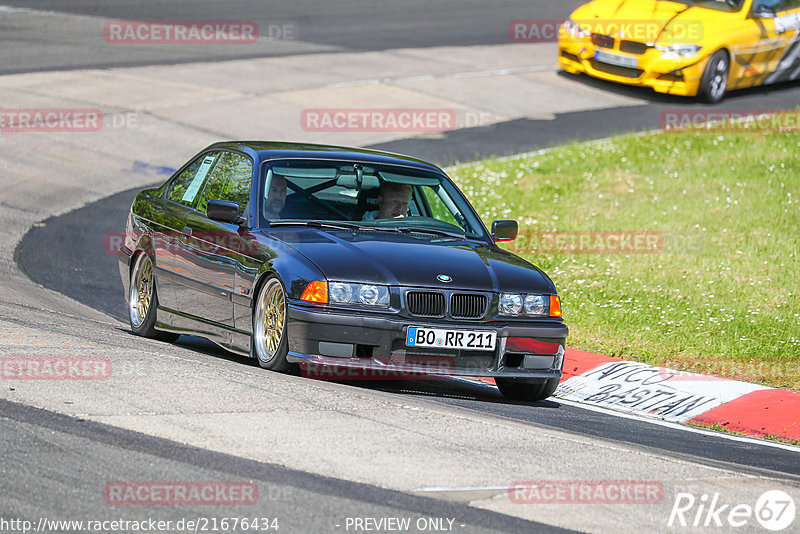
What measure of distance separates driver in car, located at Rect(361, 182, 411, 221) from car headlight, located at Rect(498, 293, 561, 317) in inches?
49.0

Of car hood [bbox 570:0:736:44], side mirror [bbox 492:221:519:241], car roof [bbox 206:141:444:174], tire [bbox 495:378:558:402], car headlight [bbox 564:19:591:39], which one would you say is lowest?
tire [bbox 495:378:558:402]

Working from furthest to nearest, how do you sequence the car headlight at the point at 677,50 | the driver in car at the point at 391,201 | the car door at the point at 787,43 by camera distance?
the car door at the point at 787,43 → the car headlight at the point at 677,50 → the driver in car at the point at 391,201

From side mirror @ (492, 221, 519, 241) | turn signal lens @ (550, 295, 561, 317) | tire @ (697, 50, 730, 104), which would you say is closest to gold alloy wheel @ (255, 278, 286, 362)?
turn signal lens @ (550, 295, 561, 317)

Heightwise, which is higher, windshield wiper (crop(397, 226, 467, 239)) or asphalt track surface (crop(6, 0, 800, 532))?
windshield wiper (crop(397, 226, 467, 239))

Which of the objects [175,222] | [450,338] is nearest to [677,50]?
[175,222]

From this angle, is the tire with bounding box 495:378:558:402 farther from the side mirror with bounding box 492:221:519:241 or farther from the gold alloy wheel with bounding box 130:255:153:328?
the gold alloy wheel with bounding box 130:255:153:328

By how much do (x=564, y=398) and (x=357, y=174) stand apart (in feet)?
7.30

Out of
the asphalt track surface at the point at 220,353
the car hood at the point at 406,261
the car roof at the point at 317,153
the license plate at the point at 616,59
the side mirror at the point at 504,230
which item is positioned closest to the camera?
the asphalt track surface at the point at 220,353

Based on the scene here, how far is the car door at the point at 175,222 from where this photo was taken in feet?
30.0

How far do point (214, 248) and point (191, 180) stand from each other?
47.4 inches

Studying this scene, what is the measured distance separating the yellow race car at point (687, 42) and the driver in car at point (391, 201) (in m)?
12.4

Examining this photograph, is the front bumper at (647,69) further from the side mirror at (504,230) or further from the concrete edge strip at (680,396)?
the side mirror at (504,230)

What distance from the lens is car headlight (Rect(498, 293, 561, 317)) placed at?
26.0 feet

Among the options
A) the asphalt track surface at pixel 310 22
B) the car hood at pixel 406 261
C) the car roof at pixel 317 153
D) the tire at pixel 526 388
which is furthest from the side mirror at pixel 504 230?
the asphalt track surface at pixel 310 22
